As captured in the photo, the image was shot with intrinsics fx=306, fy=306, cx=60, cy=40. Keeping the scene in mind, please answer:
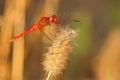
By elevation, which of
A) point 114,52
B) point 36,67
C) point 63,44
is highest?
point 63,44

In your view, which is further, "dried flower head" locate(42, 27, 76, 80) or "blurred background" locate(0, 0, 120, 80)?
"blurred background" locate(0, 0, 120, 80)

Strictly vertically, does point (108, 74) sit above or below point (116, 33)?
below

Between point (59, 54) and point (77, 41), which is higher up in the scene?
point (59, 54)

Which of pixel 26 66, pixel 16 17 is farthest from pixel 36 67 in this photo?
pixel 16 17

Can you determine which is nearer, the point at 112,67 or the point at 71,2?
the point at 112,67

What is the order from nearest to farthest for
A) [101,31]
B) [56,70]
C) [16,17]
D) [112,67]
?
[56,70] < [16,17] < [112,67] < [101,31]

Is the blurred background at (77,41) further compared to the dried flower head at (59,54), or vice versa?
the blurred background at (77,41)

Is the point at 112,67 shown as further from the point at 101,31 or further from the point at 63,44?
the point at 63,44

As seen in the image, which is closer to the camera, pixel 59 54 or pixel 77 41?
pixel 59 54
